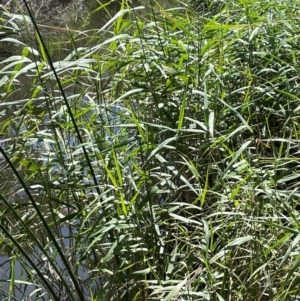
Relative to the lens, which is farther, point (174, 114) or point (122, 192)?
point (174, 114)

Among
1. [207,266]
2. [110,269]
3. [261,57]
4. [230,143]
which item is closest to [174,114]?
[230,143]

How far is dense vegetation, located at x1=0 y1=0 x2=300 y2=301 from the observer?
123 cm

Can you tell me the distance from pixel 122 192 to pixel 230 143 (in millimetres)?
391

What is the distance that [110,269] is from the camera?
4.58 ft

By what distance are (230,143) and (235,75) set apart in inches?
12.6

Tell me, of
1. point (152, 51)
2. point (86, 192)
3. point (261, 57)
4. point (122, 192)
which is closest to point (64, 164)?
point (86, 192)

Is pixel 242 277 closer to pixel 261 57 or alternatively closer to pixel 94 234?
pixel 94 234

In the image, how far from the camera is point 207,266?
3.74ft

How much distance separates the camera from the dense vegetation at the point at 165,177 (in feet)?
4.05

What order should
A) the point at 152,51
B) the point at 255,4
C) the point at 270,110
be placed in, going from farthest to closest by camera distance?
the point at 255,4 → the point at 152,51 → the point at 270,110

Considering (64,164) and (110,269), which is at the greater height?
(64,164)

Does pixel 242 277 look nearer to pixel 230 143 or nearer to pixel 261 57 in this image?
pixel 230 143

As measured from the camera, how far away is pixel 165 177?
4.83 ft

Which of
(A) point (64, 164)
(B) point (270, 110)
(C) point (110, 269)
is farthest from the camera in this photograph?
(B) point (270, 110)
